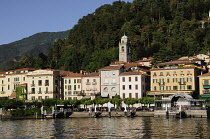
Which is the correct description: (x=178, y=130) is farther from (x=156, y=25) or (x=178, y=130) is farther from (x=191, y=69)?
(x=156, y=25)

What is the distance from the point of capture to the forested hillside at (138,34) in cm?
12494

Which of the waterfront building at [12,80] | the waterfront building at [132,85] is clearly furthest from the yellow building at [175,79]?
the waterfront building at [12,80]

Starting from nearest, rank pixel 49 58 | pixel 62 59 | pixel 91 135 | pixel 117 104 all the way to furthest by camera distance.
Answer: pixel 91 135 < pixel 117 104 < pixel 62 59 < pixel 49 58

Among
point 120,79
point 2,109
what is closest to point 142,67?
point 120,79

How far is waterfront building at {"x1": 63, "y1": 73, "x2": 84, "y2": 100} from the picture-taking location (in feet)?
340

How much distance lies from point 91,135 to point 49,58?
10914 cm

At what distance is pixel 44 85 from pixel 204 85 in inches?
1653

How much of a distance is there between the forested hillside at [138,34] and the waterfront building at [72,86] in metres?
17.6

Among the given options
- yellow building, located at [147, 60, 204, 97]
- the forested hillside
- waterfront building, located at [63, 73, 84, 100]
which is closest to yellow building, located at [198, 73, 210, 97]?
yellow building, located at [147, 60, 204, 97]

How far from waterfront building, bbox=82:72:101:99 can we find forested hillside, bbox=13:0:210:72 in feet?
60.0

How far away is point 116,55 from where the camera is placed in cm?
13125

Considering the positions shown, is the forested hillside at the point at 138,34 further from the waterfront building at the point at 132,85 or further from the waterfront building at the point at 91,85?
the waterfront building at the point at 91,85

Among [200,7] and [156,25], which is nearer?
[156,25]

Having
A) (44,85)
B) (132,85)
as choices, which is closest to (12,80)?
(44,85)
